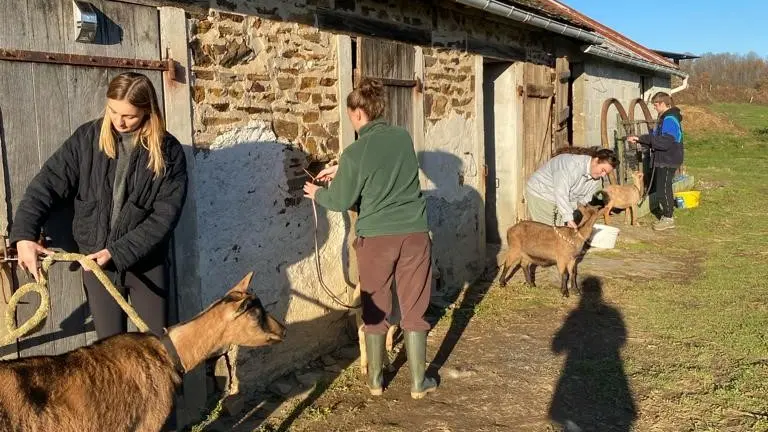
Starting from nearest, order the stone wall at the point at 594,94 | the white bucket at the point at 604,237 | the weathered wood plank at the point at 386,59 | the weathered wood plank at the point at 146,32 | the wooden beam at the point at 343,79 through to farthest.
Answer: the weathered wood plank at the point at 146,32 < the wooden beam at the point at 343,79 < the weathered wood plank at the point at 386,59 < the white bucket at the point at 604,237 < the stone wall at the point at 594,94

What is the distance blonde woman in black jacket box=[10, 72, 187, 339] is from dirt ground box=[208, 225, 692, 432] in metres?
1.43

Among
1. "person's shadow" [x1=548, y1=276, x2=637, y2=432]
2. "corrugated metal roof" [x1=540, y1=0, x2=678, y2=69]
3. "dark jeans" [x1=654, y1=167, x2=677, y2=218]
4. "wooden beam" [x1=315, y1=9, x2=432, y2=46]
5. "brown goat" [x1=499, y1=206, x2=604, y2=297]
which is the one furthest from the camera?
"corrugated metal roof" [x1=540, y1=0, x2=678, y2=69]

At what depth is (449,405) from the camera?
15.7ft

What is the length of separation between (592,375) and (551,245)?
2389 millimetres

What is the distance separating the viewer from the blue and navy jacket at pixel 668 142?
11.2 meters

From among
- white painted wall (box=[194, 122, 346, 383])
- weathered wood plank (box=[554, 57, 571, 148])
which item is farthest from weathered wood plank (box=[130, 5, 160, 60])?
weathered wood plank (box=[554, 57, 571, 148])

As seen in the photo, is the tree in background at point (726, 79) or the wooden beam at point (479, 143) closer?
the wooden beam at point (479, 143)

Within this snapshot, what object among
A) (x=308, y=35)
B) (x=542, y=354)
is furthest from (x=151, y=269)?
(x=542, y=354)

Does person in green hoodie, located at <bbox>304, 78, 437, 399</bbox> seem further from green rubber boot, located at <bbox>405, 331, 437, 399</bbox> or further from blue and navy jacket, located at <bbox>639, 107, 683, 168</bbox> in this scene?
blue and navy jacket, located at <bbox>639, 107, 683, 168</bbox>

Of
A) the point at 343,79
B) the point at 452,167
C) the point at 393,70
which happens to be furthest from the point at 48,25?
the point at 452,167

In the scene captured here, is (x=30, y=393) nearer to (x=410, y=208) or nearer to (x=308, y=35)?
(x=410, y=208)

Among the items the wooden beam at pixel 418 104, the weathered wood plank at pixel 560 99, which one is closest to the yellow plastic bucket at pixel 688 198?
the weathered wood plank at pixel 560 99

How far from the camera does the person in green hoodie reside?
14.5 feet

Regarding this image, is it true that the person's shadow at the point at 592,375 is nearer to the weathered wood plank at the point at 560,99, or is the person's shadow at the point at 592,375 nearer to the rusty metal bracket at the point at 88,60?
the rusty metal bracket at the point at 88,60
